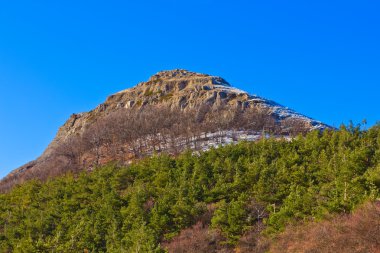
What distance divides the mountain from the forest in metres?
25.8

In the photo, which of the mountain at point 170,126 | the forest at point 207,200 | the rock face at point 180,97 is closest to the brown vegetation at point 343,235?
the forest at point 207,200

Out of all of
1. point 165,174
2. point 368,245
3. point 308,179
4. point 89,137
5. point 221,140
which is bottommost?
point 368,245

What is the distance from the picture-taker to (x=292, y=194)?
126 feet

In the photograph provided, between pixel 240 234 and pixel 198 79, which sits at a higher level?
pixel 198 79

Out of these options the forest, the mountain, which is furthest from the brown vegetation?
the mountain

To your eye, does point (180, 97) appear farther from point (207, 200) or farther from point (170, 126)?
point (207, 200)

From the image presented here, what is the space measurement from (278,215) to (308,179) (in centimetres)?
1072

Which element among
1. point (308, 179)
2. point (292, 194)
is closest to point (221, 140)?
point (308, 179)

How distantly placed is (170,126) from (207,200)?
62752 millimetres

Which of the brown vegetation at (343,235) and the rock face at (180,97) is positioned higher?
the rock face at (180,97)

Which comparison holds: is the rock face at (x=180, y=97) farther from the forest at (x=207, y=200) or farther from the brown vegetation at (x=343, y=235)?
the brown vegetation at (x=343, y=235)

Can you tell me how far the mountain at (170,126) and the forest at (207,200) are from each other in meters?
25.8

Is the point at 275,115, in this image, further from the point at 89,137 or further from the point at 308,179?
the point at 308,179

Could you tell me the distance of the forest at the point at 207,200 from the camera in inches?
1409
